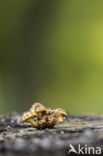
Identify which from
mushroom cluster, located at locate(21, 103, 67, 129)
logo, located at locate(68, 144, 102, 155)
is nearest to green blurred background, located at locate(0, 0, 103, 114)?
mushroom cluster, located at locate(21, 103, 67, 129)

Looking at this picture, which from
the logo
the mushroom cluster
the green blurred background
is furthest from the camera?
the green blurred background

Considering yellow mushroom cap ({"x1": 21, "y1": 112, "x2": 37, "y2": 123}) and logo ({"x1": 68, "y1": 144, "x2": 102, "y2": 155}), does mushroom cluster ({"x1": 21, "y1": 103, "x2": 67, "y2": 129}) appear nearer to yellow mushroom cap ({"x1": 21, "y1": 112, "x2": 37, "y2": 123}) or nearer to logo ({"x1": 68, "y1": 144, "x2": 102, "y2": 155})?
yellow mushroom cap ({"x1": 21, "y1": 112, "x2": 37, "y2": 123})

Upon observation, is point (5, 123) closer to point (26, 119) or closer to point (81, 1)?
point (26, 119)

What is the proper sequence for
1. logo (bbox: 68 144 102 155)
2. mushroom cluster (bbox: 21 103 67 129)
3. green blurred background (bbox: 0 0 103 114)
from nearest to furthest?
1. logo (bbox: 68 144 102 155)
2. mushroom cluster (bbox: 21 103 67 129)
3. green blurred background (bbox: 0 0 103 114)

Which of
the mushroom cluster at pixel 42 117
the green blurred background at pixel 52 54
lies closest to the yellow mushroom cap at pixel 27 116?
the mushroom cluster at pixel 42 117

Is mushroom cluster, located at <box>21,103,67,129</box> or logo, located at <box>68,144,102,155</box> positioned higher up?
mushroom cluster, located at <box>21,103,67,129</box>

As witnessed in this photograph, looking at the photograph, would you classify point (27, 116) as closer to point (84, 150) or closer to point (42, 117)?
point (42, 117)

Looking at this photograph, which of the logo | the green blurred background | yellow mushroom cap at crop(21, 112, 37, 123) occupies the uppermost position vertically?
the green blurred background
